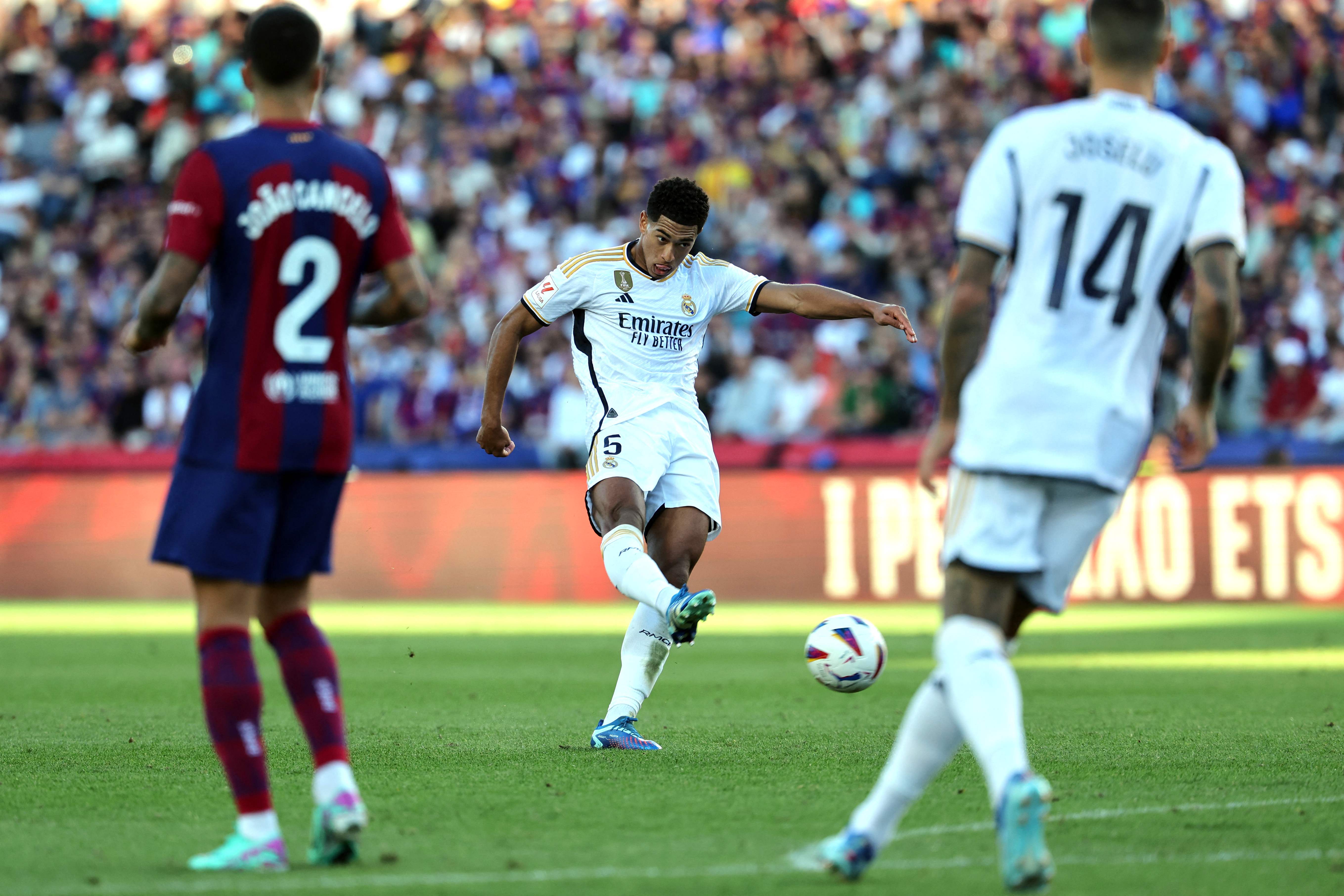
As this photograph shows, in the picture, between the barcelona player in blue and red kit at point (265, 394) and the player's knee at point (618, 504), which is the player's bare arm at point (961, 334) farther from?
the player's knee at point (618, 504)

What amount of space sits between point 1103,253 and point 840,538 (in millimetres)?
14072

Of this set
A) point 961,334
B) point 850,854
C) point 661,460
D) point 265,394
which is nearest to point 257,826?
point 265,394

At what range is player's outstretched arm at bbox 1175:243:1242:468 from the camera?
443 cm

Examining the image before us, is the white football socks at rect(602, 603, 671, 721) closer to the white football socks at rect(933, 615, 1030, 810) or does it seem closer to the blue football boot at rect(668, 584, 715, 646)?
the blue football boot at rect(668, 584, 715, 646)

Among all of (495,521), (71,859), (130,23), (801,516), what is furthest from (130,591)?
(71,859)

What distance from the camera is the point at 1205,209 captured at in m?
4.48

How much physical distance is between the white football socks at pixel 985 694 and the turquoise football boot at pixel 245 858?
1.78 meters

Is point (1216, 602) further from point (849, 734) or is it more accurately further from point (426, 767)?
point (426, 767)

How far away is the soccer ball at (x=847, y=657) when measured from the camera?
24.9ft

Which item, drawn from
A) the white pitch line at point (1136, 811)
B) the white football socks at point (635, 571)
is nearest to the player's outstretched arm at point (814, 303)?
the white football socks at point (635, 571)

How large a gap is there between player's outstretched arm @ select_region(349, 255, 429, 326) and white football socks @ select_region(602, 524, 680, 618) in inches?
90.1

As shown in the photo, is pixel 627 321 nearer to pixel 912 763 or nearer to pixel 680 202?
pixel 680 202

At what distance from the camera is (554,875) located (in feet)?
15.1

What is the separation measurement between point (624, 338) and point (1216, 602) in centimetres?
1129
